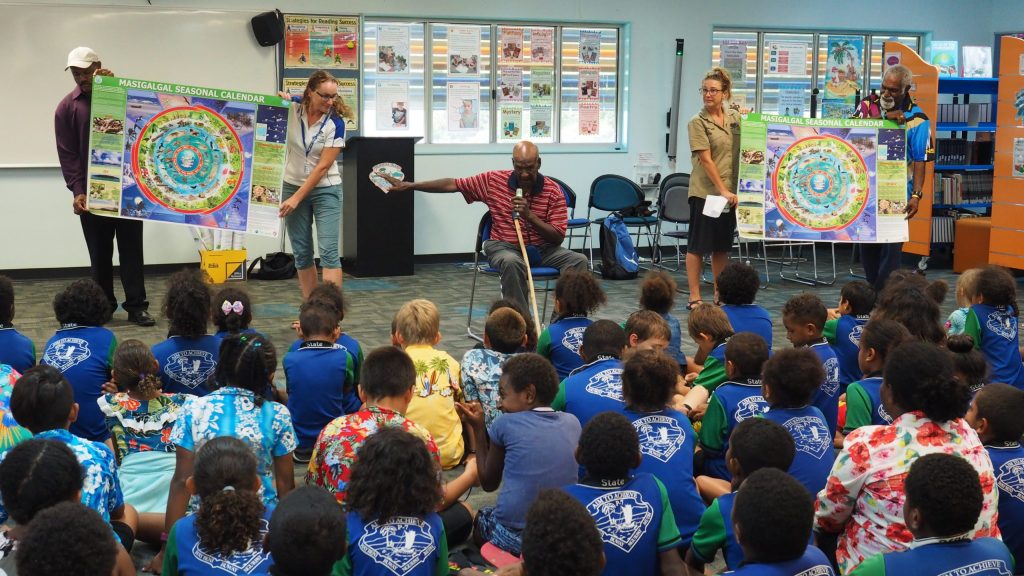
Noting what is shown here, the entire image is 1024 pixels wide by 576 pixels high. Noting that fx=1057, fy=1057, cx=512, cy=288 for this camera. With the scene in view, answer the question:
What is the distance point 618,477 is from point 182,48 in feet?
23.7

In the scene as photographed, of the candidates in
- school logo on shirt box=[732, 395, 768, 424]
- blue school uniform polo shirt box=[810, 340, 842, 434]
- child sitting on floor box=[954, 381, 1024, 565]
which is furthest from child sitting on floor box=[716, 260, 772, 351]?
child sitting on floor box=[954, 381, 1024, 565]

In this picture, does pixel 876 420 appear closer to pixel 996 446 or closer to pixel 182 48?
pixel 996 446

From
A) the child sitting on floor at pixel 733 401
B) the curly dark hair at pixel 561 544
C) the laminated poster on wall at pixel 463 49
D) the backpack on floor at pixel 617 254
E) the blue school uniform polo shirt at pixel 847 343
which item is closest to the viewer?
the curly dark hair at pixel 561 544

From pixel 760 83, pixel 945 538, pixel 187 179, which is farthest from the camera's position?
pixel 760 83

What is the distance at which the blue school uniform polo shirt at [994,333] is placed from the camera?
4.33m

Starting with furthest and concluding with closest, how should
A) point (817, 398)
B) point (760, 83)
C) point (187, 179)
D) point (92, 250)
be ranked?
point (760, 83), point (92, 250), point (187, 179), point (817, 398)

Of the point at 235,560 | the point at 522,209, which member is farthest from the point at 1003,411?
the point at 522,209

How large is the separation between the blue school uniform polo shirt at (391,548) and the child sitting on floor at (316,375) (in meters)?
1.54

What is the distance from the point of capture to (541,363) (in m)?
2.93

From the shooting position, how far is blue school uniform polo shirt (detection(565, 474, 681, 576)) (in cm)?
242

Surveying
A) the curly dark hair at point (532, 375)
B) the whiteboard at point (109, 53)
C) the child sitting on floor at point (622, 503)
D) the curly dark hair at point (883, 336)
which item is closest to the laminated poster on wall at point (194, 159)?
the whiteboard at point (109, 53)

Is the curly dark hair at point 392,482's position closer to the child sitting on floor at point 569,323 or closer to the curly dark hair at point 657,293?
the child sitting on floor at point 569,323

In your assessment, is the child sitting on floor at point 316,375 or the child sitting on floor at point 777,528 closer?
the child sitting on floor at point 777,528

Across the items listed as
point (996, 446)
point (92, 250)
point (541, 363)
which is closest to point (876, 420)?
point (996, 446)
